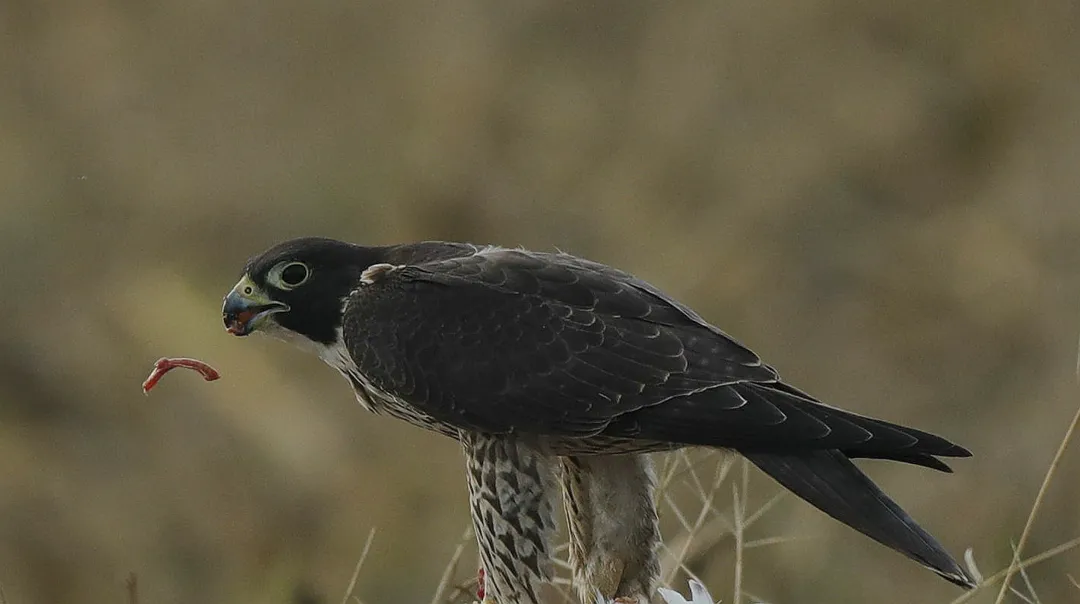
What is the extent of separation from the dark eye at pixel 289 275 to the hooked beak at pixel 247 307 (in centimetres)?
3

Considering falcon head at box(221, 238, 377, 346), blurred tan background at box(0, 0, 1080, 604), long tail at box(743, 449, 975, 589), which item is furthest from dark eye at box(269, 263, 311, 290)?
blurred tan background at box(0, 0, 1080, 604)

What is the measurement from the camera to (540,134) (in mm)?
6094

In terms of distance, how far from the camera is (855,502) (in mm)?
2254

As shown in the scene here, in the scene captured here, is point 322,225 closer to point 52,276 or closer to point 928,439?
point 52,276

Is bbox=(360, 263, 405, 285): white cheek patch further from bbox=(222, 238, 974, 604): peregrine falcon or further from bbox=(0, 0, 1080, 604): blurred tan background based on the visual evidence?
bbox=(0, 0, 1080, 604): blurred tan background

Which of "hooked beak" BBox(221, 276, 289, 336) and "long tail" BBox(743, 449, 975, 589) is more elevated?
"long tail" BBox(743, 449, 975, 589)

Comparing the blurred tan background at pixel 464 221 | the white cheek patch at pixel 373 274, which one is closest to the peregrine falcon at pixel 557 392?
the white cheek patch at pixel 373 274

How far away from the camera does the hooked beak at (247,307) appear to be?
2576 mm

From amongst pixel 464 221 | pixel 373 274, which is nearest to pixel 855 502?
pixel 373 274

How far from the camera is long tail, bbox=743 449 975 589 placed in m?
2.18

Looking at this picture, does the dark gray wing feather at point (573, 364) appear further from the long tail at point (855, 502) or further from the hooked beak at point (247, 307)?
the hooked beak at point (247, 307)

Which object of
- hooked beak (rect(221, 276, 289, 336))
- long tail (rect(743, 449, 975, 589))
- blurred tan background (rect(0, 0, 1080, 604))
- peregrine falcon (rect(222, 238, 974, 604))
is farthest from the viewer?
blurred tan background (rect(0, 0, 1080, 604))

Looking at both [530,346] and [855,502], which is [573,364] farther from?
[855,502]

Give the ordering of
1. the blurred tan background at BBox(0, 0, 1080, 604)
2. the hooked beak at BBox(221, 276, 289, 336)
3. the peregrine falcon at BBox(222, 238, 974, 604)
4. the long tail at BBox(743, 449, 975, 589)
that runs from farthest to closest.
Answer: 1. the blurred tan background at BBox(0, 0, 1080, 604)
2. the hooked beak at BBox(221, 276, 289, 336)
3. the peregrine falcon at BBox(222, 238, 974, 604)
4. the long tail at BBox(743, 449, 975, 589)
